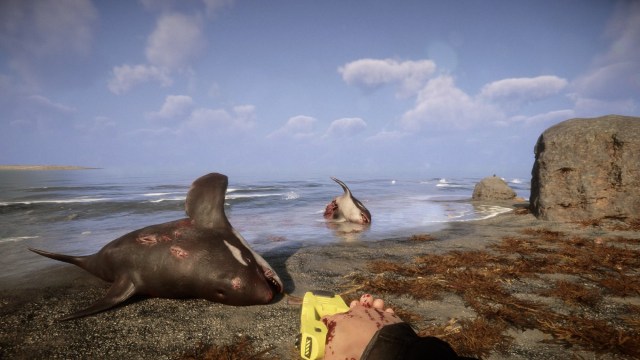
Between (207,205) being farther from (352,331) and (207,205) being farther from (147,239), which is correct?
(352,331)

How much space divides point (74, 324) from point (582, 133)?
11.5 m

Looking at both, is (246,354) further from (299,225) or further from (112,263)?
(299,225)

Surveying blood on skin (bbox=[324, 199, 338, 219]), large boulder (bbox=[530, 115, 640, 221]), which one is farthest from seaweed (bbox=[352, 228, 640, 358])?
blood on skin (bbox=[324, 199, 338, 219])

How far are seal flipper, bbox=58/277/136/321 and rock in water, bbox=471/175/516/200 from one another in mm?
16330

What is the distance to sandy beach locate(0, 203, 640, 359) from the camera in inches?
Answer: 101

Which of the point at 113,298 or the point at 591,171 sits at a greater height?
the point at 591,171

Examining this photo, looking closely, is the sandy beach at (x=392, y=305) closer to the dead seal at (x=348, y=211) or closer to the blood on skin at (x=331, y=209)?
the dead seal at (x=348, y=211)

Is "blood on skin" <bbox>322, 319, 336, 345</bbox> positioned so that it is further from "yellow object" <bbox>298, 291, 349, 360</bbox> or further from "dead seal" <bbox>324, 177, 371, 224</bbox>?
"dead seal" <bbox>324, 177, 371, 224</bbox>

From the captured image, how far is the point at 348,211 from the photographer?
33.6ft

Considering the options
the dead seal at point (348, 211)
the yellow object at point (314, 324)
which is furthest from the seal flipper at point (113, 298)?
the dead seal at point (348, 211)

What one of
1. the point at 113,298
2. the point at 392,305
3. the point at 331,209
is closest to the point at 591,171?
the point at 331,209

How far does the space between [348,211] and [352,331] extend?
837cm

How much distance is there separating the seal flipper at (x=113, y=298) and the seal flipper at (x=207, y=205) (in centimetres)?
93

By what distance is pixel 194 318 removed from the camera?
3.12 m
